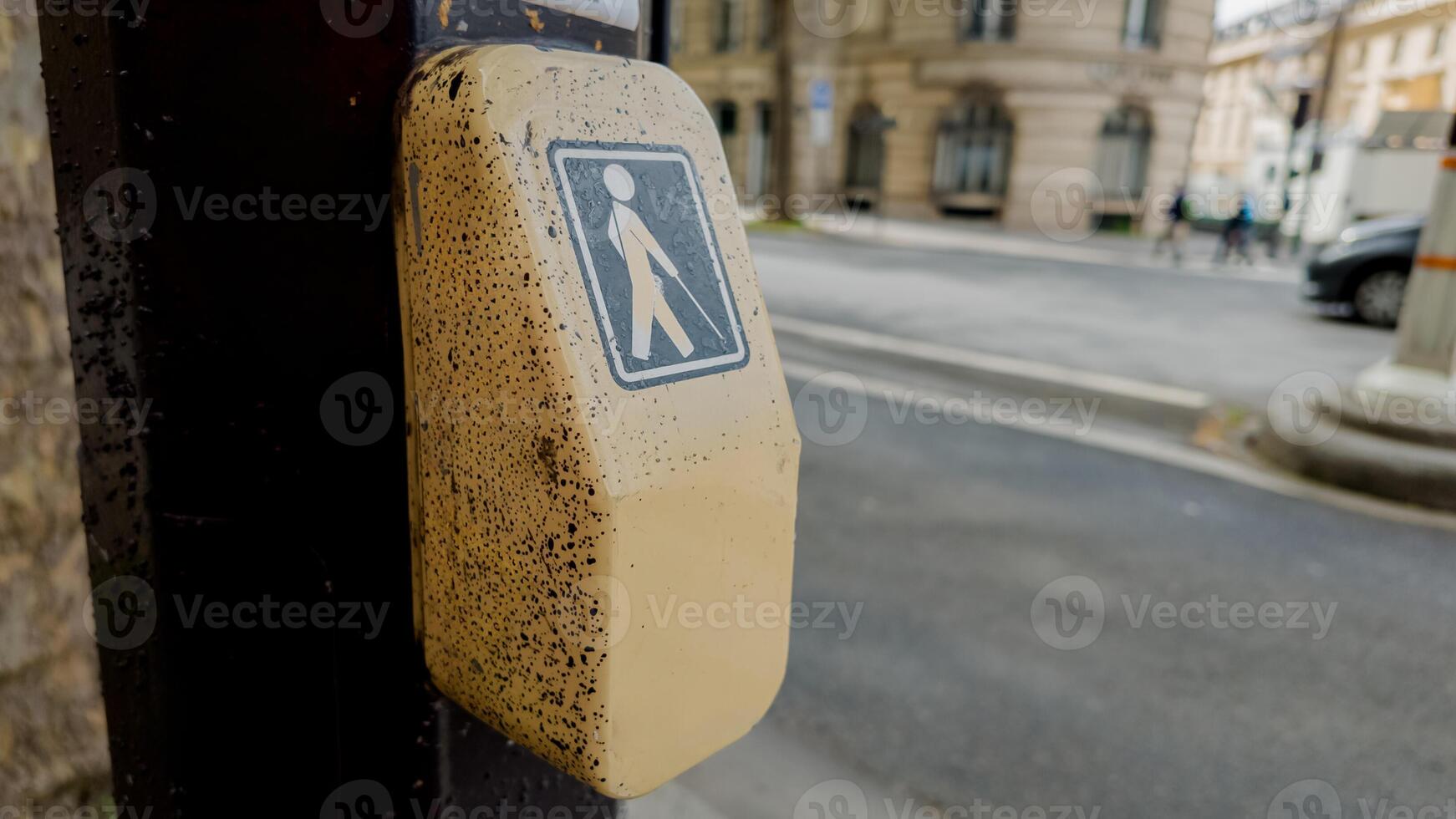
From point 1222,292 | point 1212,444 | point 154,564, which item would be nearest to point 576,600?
point 154,564

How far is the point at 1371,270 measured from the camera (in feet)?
33.6

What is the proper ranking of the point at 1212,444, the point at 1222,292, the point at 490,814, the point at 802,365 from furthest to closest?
the point at 1222,292
the point at 802,365
the point at 1212,444
the point at 490,814

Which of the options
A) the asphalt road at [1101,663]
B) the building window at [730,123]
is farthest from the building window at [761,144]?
the asphalt road at [1101,663]

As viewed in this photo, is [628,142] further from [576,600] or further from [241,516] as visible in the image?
[241,516]

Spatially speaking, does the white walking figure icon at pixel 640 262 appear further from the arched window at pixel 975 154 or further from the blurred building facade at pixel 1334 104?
the arched window at pixel 975 154

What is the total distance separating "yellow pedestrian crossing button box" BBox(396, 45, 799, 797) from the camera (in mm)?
665

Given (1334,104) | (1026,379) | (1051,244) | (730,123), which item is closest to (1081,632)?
(1026,379)

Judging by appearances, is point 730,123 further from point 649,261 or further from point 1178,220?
point 649,261

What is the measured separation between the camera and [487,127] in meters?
0.67

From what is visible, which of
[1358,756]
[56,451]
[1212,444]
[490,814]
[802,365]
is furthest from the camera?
[802,365]

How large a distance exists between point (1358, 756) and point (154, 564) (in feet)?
10.6

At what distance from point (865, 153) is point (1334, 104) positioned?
2951 cm

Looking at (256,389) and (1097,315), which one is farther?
(1097,315)

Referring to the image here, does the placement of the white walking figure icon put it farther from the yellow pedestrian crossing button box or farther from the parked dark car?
the parked dark car
